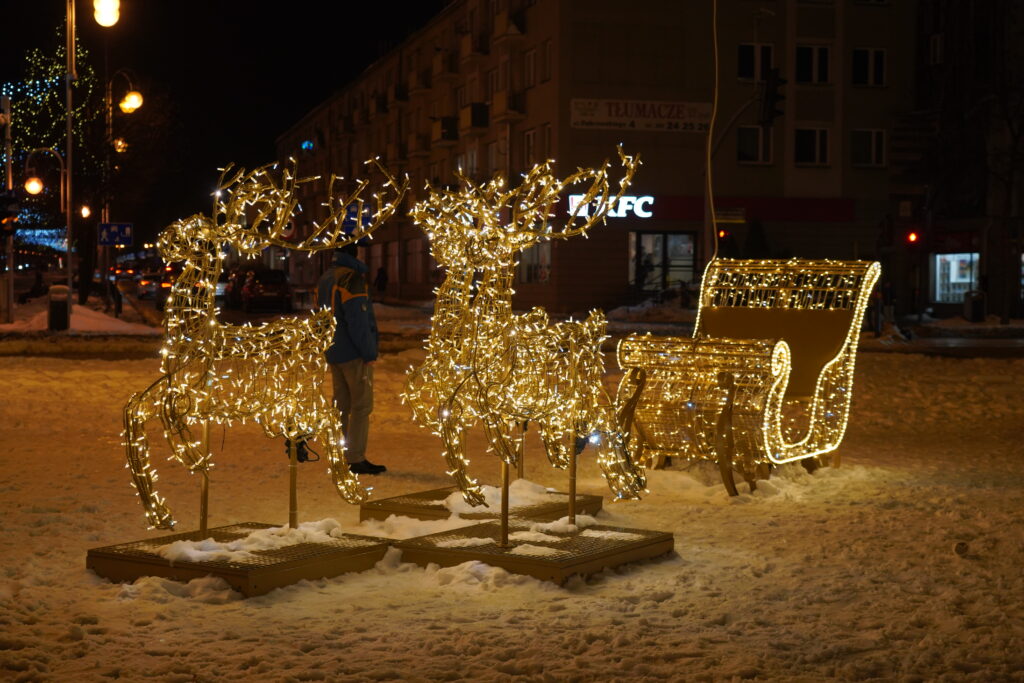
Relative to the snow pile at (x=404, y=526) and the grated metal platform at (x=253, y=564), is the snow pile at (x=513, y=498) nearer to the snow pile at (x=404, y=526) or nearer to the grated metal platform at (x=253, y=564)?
the snow pile at (x=404, y=526)

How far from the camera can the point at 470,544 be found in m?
7.32

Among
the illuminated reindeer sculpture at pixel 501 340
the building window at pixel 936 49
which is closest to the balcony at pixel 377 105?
the building window at pixel 936 49

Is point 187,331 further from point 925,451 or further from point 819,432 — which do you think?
point 925,451

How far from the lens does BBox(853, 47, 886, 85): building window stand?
156 ft

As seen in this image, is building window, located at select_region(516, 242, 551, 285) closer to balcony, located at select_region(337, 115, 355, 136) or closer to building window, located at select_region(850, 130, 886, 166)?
building window, located at select_region(850, 130, 886, 166)

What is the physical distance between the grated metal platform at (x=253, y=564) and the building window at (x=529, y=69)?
137 feet

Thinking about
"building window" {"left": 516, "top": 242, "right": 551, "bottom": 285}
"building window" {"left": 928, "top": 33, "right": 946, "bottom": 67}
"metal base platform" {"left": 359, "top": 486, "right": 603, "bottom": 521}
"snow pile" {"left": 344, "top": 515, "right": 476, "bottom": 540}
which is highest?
"building window" {"left": 928, "top": 33, "right": 946, "bottom": 67}

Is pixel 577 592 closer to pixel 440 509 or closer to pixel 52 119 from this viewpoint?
pixel 440 509

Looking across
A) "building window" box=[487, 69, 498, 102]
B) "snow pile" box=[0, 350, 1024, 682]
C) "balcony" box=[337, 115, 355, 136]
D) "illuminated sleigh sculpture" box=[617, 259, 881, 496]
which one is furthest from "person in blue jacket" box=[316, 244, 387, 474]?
"balcony" box=[337, 115, 355, 136]

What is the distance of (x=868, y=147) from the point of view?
47.9 meters

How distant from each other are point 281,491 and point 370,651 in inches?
171

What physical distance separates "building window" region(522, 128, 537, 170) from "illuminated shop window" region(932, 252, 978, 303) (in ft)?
48.7

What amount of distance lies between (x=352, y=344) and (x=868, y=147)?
1587 inches

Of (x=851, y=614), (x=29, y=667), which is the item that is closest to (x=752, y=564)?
(x=851, y=614)
